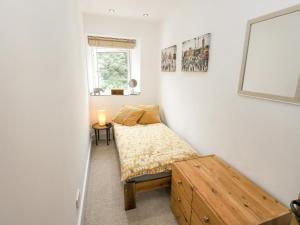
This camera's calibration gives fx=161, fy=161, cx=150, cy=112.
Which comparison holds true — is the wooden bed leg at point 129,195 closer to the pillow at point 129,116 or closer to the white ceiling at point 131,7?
the pillow at point 129,116

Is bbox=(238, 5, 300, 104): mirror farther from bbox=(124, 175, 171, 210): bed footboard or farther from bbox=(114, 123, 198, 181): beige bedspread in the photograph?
bbox=(124, 175, 171, 210): bed footboard

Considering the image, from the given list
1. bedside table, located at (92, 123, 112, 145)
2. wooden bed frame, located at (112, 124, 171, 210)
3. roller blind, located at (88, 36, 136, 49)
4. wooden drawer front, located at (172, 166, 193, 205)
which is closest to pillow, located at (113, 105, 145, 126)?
bedside table, located at (92, 123, 112, 145)

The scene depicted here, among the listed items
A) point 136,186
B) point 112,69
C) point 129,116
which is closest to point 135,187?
point 136,186

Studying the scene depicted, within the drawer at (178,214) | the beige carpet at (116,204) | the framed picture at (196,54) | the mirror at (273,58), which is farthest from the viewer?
the framed picture at (196,54)

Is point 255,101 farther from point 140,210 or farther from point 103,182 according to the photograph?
point 103,182

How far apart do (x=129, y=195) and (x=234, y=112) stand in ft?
4.47

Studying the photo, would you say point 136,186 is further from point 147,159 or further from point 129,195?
point 147,159

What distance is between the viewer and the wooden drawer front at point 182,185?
53.6 inches

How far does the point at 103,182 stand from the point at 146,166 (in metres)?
0.86

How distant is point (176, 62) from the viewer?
8.65ft

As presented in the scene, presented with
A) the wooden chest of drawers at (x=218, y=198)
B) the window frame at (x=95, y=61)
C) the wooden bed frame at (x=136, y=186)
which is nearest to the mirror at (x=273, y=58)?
the wooden chest of drawers at (x=218, y=198)

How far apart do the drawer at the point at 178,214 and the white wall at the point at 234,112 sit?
689mm

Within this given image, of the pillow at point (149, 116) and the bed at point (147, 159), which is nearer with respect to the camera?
the bed at point (147, 159)

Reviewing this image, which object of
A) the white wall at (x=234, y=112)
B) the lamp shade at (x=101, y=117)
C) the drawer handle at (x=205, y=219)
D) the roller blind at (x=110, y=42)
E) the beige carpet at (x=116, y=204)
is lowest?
the beige carpet at (x=116, y=204)
